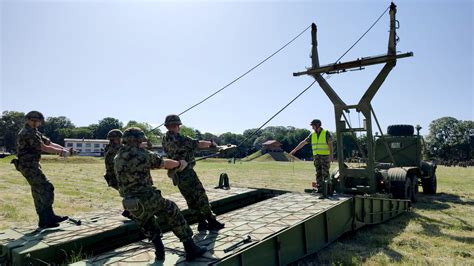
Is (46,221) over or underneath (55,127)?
underneath

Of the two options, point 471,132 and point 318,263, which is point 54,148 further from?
point 471,132

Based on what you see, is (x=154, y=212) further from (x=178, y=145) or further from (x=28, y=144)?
(x=28, y=144)

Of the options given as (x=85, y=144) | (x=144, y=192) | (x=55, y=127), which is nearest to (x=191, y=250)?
(x=144, y=192)

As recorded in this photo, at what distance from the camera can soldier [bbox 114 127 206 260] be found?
12.7ft

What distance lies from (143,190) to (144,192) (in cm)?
3

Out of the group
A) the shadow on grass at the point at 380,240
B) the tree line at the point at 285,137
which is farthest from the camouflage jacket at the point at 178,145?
the tree line at the point at 285,137

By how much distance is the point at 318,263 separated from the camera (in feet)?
16.4

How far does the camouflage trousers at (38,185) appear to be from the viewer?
215 inches

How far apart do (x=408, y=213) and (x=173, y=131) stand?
6.27 meters

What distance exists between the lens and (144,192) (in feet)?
12.9

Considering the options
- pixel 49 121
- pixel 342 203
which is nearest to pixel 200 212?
pixel 342 203

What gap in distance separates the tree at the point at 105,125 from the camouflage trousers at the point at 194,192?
9232cm

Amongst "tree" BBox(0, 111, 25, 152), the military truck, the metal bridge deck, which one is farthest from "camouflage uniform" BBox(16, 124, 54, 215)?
"tree" BBox(0, 111, 25, 152)

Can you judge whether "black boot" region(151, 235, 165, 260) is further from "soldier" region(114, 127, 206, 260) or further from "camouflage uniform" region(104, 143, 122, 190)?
"camouflage uniform" region(104, 143, 122, 190)
